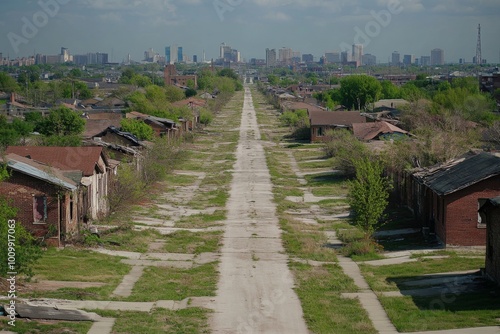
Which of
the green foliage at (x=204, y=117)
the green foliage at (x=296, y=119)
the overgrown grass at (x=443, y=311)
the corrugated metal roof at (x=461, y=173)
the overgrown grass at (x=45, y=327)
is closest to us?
the overgrown grass at (x=45, y=327)

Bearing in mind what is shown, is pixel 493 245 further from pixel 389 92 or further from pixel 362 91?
pixel 389 92

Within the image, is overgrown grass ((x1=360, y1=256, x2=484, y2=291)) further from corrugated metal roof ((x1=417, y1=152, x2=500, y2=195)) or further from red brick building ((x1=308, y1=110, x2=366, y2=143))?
red brick building ((x1=308, y1=110, x2=366, y2=143))

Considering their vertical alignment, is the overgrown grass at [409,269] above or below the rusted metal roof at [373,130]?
below

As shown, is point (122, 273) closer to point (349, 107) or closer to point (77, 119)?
point (77, 119)

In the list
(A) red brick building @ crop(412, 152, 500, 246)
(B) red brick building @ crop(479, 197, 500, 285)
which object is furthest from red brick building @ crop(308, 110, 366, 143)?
(B) red brick building @ crop(479, 197, 500, 285)

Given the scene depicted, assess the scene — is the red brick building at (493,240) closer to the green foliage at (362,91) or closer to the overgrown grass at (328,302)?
the overgrown grass at (328,302)

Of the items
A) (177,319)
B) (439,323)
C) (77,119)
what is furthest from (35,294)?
(77,119)

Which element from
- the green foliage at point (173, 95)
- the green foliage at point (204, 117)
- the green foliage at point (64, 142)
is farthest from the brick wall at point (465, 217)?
the green foliage at point (173, 95)

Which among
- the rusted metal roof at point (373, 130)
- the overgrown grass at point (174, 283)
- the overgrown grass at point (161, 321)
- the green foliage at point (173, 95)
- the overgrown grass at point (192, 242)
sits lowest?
the overgrown grass at point (192, 242)
